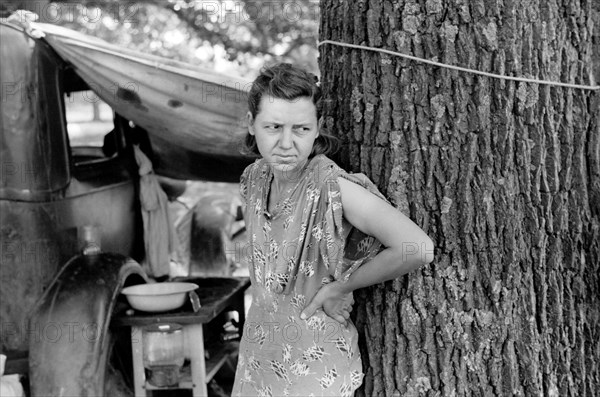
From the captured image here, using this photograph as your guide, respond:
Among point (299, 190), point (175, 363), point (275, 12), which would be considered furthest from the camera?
point (275, 12)

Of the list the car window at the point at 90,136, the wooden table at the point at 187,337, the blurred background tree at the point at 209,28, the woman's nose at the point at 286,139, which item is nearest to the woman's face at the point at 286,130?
the woman's nose at the point at 286,139

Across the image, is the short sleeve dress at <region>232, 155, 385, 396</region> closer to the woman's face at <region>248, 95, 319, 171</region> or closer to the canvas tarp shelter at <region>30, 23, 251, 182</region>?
the woman's face at <region>248, 95, 319, 171</region>

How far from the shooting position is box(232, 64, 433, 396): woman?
2.33 m

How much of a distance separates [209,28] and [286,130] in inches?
311

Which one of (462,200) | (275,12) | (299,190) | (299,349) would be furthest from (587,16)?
(275,12)

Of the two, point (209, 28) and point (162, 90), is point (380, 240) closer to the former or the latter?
point (162, 90)

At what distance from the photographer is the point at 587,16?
8.27 feet

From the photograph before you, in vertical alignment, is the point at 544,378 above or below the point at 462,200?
below

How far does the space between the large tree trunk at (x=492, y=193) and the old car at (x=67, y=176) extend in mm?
1602

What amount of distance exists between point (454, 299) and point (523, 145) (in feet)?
1.75

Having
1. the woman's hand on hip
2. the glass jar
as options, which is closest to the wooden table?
the glass jar

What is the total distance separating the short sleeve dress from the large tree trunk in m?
0.18

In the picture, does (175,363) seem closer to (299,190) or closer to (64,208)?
(64,208)

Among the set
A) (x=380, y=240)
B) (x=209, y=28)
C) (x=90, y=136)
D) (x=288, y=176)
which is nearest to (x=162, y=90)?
(x=90, y=136)
